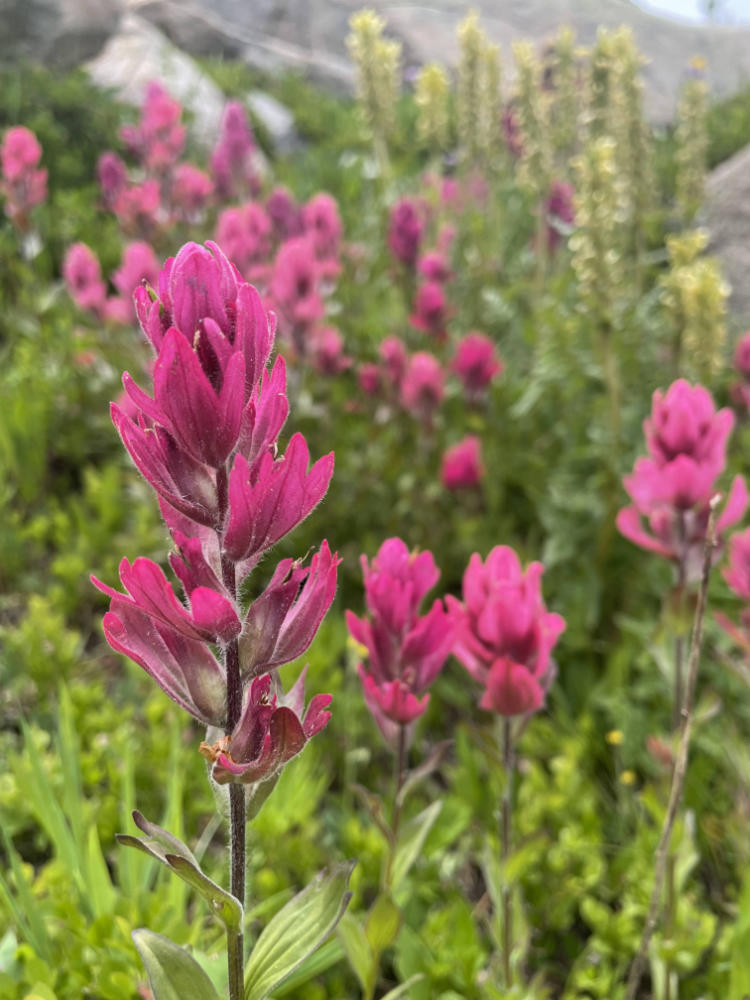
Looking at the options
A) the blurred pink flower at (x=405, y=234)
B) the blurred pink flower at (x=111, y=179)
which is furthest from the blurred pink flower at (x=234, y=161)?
the blurred pink flower at (x=405, y=234)

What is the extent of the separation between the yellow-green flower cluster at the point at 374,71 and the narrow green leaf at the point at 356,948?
11.9 ft

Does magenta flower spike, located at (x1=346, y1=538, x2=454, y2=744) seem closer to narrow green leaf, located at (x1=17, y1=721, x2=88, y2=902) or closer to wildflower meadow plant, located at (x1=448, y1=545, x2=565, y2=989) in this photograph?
wildflower meadow plant, located at (x1=448, y1=545, x2=565, y2=989)

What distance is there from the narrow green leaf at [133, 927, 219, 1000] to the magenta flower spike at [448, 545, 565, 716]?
0.48 meters

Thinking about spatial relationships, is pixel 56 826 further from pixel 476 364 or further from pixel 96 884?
pixel 476 364

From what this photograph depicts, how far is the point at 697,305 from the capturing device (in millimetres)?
2006

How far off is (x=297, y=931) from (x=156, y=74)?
9.80 meters

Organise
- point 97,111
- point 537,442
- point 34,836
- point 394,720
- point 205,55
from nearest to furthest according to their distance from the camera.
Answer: point 394,720
point 34,836
point 537,442
point 97,111
point 205,55

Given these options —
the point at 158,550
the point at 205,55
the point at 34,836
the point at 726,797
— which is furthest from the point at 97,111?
the point at 205,55

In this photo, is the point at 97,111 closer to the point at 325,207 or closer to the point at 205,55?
the point at 325,207

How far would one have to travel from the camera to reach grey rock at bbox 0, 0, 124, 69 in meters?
9.06

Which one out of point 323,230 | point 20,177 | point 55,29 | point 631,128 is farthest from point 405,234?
point 55,29

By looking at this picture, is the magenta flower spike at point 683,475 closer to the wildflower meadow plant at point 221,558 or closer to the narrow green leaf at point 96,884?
the wildflower meadow plant at point 221,558

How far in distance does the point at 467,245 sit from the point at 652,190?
6.79 ft

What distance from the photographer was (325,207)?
136 inches
